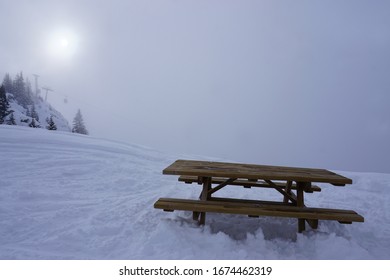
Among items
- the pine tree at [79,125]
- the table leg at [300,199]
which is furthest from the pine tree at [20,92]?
the table leg at [300,199]

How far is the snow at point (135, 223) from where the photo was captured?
3611mm

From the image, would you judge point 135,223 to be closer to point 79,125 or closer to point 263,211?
point 263,211

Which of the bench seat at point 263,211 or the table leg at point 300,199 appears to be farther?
the table leg at point 300,199

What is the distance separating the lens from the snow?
361 cm

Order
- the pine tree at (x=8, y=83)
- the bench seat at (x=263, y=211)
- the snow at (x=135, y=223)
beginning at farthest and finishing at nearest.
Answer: the pine tree at (x=8, y=83), the bench seat at (x=263, y=211), the snow at (x=135, y=223)

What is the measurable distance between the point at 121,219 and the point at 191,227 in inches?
52.6

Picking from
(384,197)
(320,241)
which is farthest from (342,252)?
(384,197)

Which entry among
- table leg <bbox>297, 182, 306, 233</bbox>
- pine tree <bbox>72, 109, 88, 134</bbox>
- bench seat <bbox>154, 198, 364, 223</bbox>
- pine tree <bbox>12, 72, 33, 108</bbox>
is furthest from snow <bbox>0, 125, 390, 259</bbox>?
pine tree <bbox>12, 72, 33, 108</bbox>

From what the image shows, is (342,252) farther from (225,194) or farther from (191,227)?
(225,194)

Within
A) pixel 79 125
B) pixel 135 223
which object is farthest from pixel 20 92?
pixel 135 223

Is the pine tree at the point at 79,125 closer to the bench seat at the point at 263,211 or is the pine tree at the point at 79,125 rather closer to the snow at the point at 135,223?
the snow at the point at 135,223

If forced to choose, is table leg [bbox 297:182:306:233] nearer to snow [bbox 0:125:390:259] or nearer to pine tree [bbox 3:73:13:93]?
snow [bbox 0:125:390:259]

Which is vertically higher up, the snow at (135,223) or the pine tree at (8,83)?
the pine tree at (8,83)

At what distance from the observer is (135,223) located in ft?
14.7
